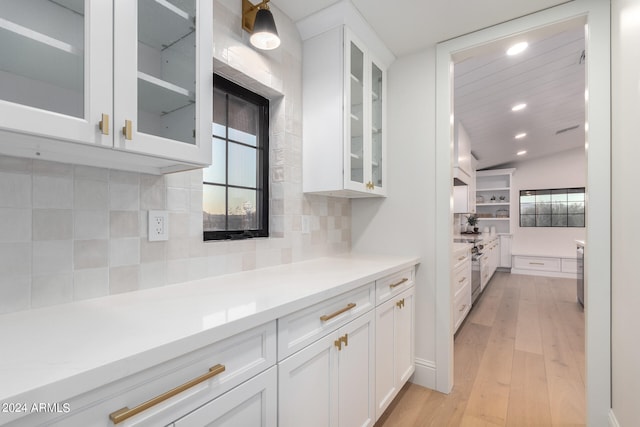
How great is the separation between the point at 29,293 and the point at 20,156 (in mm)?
411

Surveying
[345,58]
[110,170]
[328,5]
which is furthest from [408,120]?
[110,170]

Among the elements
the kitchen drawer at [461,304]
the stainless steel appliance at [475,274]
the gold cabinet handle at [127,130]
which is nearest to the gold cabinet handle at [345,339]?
the gold cabinet handle at [127,130]

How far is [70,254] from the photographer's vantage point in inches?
39.3

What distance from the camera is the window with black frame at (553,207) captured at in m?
6.63

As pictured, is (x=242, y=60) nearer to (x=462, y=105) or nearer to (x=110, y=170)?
(x=110, y=170)

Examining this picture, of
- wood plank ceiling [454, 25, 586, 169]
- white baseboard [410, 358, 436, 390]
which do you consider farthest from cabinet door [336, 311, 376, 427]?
wood plank ceiling [454, 25, 586, 169]

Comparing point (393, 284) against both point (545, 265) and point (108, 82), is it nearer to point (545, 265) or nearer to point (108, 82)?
point (108, 82)

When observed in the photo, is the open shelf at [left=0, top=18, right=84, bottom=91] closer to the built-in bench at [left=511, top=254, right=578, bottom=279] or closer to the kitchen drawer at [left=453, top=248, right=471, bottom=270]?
the kitchen drawer at [left=453, top=248, right=471, bottom=270]

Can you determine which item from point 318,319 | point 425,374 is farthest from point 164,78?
point 425,374

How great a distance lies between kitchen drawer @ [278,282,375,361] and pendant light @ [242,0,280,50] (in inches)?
48.0

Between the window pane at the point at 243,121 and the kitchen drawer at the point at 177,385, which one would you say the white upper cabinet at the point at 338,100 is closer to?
the window pane at the point at 243,121

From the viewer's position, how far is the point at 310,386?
3.74 feet

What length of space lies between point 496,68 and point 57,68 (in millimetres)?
3284

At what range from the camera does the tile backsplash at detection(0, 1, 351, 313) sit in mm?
910
